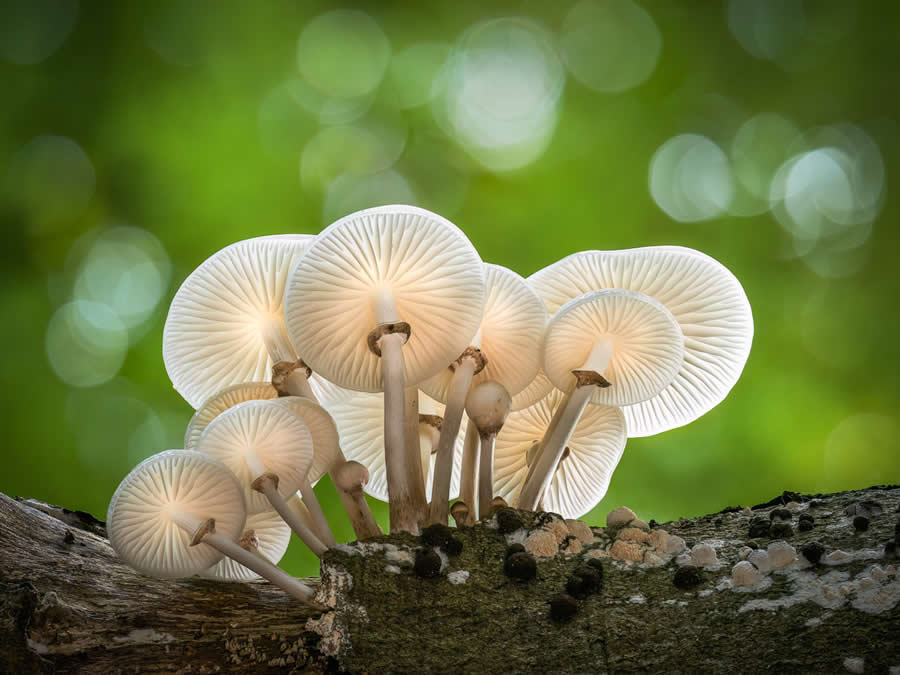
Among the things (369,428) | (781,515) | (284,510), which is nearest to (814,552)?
(781,515)

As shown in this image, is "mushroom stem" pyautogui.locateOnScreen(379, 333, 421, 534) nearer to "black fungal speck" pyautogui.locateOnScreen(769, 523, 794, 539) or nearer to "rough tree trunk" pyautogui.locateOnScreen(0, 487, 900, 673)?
"rough tree trunk" pyautogui.locateOnScreen(0, 487, 900, 673)

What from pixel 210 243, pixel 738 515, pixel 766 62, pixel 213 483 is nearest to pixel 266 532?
pixel 213 483

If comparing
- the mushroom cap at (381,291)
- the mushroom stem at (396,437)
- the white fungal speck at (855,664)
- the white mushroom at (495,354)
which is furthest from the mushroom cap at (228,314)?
the white fungal speck at (855,664)

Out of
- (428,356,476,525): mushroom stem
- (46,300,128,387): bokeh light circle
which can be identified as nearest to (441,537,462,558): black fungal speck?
(428,356,476,525): mushroom stem

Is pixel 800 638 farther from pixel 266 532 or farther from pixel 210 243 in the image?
pixel 210 243

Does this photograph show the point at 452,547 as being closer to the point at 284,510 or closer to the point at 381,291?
the point at 284,510

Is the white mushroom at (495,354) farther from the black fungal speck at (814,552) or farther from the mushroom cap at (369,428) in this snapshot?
the black fungal speck at (814,552)
